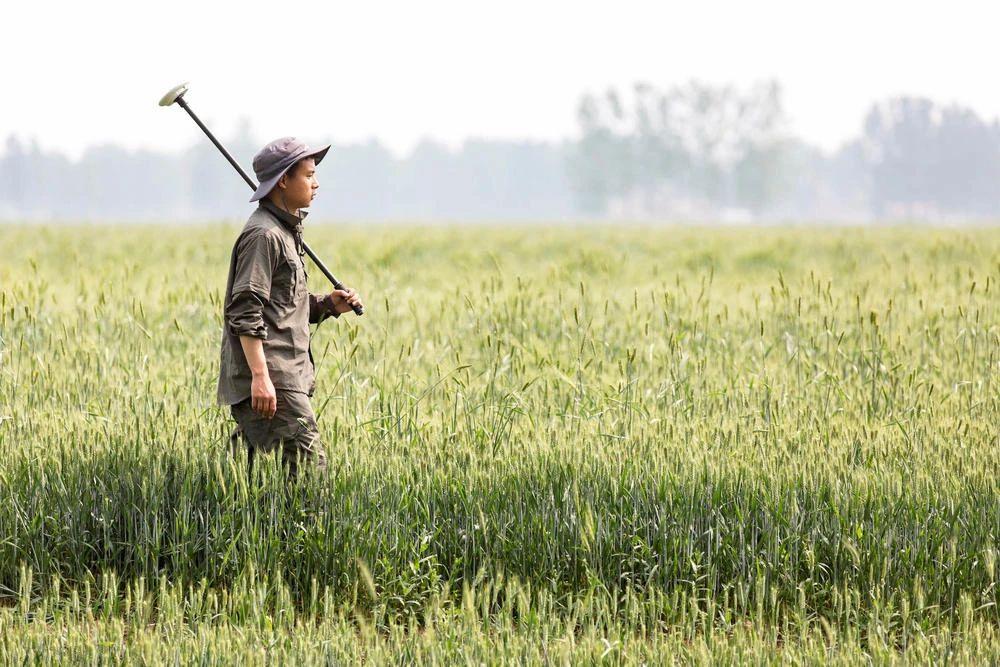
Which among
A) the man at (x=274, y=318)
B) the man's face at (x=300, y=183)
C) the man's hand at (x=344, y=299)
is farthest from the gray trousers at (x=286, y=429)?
the man's face at (x=300, y=183)

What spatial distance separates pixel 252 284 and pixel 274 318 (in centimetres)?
23

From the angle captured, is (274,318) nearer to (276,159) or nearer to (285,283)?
(285,283)

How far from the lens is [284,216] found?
16.3 ft

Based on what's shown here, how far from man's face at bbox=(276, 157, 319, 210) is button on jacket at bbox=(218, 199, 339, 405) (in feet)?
0.31

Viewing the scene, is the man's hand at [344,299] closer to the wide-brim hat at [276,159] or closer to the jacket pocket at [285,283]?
the jacket pocket at [285,283]

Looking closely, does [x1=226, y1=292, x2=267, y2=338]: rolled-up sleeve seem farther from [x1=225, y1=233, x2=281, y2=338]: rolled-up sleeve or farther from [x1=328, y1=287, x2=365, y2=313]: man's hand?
[x1=328, y1=287, x2=365, y2=313]: man's hand

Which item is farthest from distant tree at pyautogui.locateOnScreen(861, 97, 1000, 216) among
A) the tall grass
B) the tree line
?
the tall grass

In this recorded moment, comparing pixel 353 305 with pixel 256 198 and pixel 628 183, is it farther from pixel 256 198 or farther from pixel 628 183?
pixel 628 183

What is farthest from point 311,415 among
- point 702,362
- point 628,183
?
point 628,183

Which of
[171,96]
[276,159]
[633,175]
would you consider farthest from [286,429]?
[633,175]

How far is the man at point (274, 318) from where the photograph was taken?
4.70 meters

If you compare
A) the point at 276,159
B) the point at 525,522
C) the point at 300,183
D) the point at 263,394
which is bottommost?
the point at 525,522

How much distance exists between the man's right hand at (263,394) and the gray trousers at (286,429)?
16 centimetres

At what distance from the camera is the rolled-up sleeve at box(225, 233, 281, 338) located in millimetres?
4664
